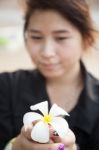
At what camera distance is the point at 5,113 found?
96 cm

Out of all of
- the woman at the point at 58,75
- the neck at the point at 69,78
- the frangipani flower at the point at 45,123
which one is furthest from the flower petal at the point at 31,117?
the neck at the point at 69,78

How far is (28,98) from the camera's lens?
971 millimetres

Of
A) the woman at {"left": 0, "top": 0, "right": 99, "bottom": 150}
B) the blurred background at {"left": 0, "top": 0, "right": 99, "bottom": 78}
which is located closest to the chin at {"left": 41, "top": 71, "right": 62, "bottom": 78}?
the woman at {"left": 0, "top": 0, "right": 99, "bottom": 150}

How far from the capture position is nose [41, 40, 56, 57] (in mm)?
903

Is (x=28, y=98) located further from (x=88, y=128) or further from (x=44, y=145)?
(x=44, y=145)

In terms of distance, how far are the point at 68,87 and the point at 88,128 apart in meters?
0.15

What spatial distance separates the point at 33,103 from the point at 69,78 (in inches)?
5.0

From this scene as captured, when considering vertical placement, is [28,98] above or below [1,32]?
above

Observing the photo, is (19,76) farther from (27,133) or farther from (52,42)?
(27,133)

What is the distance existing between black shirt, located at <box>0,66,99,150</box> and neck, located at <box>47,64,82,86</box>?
0.02 metres

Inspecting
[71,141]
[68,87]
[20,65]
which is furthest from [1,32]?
[71,141]

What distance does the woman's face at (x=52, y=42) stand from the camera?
2.98 feet

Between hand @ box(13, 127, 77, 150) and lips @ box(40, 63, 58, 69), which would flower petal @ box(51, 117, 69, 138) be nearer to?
hand @ box(13, 127, 77, 150)

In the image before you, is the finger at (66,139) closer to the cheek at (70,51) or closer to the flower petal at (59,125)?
the flower petal at (59,125)
